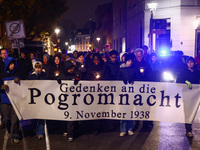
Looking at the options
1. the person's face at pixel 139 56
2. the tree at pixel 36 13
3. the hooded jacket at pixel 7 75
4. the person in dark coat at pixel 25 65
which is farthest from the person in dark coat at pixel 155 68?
the tree at pixel 36 13

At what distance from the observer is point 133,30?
95.4ft

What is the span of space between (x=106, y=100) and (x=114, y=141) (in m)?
0.89

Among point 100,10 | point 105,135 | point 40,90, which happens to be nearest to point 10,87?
point 40,90

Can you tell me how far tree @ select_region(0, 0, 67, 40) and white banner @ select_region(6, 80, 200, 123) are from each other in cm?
1557

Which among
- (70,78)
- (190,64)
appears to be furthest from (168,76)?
(70,78)

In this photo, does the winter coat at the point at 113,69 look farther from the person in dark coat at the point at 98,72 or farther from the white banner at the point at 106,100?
the white banner at the point at 106,100

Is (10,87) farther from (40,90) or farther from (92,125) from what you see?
(92,125)

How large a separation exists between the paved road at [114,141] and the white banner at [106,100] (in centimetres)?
46

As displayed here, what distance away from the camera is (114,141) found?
6.05 m

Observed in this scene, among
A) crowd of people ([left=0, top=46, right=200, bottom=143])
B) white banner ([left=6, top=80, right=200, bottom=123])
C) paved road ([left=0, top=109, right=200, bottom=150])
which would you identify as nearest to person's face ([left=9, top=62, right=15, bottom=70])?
crowd of people ([left=0, top=46, right=200, bottom=143])

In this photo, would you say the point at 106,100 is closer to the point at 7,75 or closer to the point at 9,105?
the point at 9,105

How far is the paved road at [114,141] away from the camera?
5.68 m

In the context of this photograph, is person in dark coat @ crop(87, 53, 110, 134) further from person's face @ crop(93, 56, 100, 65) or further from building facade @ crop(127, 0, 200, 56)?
Answer: building facade @ crop(127, 0, 200, 56)

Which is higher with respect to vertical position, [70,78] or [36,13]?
[36,13]
